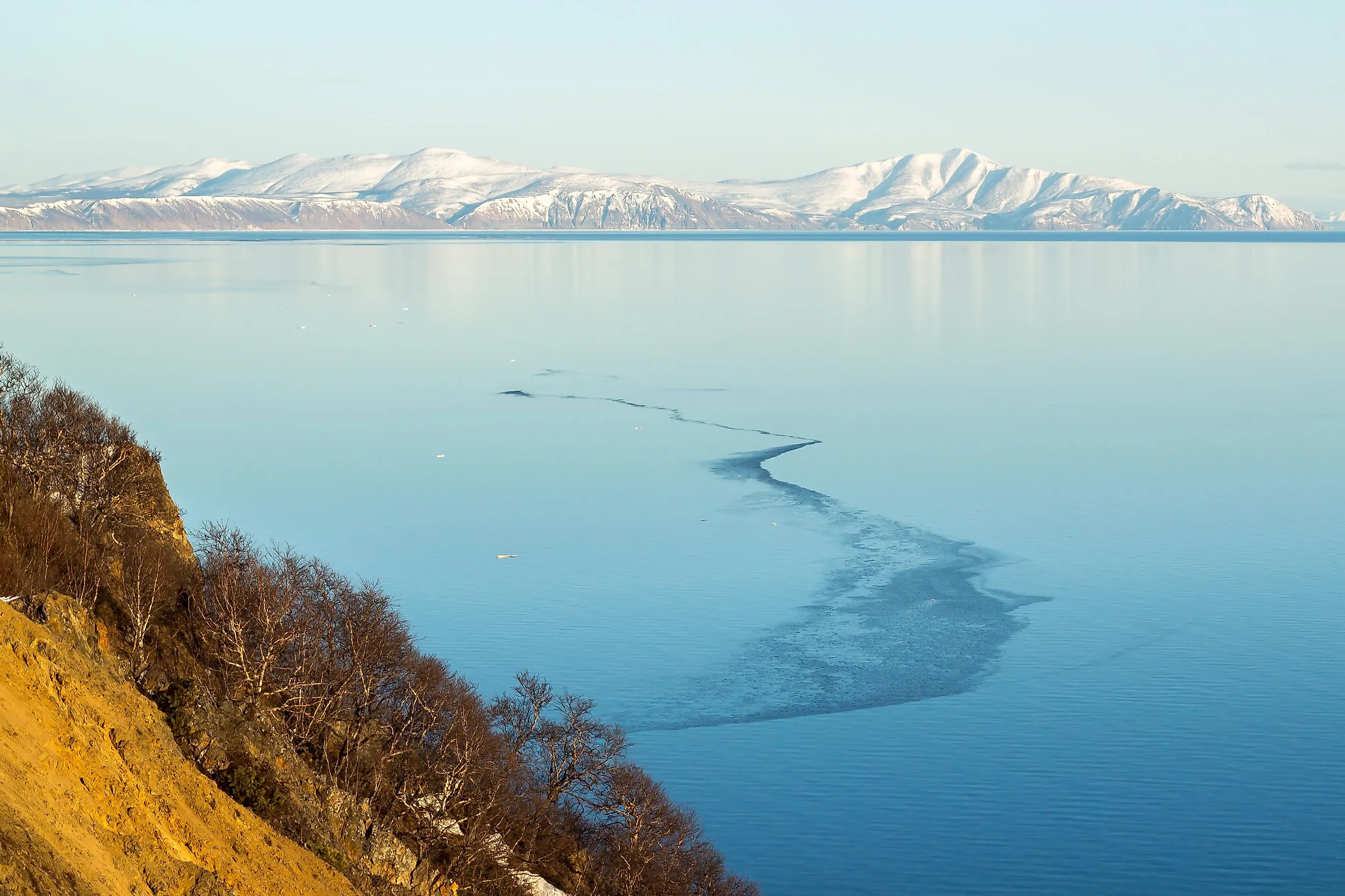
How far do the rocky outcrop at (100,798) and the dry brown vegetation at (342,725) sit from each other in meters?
1.11

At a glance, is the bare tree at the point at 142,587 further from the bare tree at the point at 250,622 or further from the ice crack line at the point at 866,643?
the ice crack line at the point at 866,643

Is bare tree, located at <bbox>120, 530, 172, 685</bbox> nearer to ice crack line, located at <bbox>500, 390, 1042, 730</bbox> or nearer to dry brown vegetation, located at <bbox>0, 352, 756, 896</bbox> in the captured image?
dry brown vegetation, located at <bbox>0, 352, 756, 896</bbox>

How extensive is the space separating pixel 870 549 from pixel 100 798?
26.1 meters

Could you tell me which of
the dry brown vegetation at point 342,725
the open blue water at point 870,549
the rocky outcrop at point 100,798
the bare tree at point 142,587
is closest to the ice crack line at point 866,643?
the open blue water at point 870,549

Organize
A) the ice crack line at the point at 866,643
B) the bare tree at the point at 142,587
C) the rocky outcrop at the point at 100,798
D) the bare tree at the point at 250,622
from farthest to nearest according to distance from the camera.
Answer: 1. the ice crack line at the point at 866,643
2. the bare tree at the point at 250,622
3. the bare tree at the point at 142,587
4. the rocky outcrop at the point at 100,798

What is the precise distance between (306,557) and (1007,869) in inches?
799

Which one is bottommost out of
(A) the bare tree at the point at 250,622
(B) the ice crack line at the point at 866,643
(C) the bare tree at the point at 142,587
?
(B) the ice crack line at the point at 866,643

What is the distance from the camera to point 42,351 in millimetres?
70250

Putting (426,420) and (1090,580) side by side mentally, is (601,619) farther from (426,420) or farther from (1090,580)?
(426,420)

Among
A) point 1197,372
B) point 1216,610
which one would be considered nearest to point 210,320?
point 1197,372

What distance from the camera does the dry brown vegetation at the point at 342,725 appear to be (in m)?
19.7

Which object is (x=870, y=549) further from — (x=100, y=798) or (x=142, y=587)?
(x=100, y=798)

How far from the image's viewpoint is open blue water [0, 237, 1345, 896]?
968 inches

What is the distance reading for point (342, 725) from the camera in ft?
72.8
